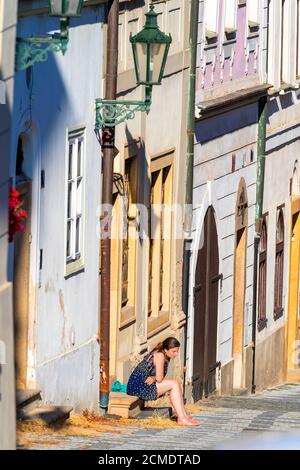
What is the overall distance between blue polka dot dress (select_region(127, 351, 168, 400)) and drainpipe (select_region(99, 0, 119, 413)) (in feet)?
1.58

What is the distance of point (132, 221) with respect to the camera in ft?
62.8

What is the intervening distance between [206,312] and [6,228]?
10.2 m

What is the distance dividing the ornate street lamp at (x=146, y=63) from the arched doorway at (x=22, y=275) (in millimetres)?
1868

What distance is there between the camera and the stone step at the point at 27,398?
48.7ft

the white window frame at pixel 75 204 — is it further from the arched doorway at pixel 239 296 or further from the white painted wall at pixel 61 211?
the arched doorway at pixel 239 296

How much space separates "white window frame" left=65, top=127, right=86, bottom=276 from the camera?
16.4 m

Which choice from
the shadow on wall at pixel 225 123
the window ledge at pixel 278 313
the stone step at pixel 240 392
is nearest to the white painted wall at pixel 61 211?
the shadow on wall at pixel 225 123

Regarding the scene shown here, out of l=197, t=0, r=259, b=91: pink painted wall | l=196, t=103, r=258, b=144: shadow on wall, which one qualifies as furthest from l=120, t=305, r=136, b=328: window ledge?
l=197, t=0, r=259, b=91: pink painted wall

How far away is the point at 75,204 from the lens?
16688mm

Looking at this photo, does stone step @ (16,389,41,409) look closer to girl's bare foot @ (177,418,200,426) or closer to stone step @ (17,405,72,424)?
stone step @ (17,405,72,424)

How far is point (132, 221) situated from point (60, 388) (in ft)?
11.1

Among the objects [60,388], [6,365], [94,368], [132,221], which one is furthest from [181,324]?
[6,365]

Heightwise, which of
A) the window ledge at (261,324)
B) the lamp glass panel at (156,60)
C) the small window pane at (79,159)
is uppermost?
the lamp glass panel at (156,60)

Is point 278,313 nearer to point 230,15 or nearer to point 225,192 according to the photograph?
point 225,192
